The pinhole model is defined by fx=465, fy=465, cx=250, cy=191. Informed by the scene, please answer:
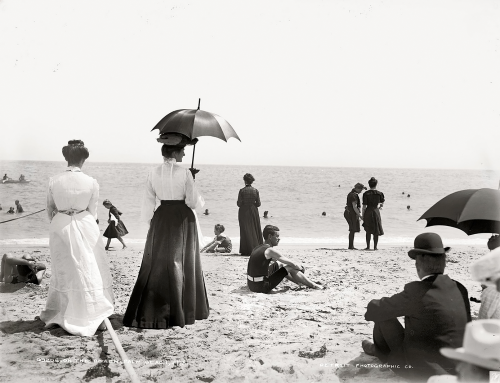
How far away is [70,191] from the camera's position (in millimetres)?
4641

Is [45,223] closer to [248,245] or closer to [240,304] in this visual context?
[248,245]

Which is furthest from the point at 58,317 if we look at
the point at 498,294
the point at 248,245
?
the point at 248,245

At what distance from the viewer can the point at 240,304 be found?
579cm

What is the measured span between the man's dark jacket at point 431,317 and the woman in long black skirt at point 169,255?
2312mm

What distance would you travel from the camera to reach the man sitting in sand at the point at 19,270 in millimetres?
6258

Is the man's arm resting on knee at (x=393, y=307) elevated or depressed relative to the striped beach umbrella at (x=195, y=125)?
depressed

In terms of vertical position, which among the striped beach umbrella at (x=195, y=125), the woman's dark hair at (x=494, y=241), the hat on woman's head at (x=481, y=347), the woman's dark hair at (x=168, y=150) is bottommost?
the hat on woman's head at (x=481, y=347)

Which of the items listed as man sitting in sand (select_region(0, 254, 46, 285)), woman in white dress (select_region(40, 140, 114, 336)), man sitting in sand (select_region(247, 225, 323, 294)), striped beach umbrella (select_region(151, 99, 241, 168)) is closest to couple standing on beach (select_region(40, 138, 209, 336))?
woman in white dress (select_region(40, 140, 114, 336))

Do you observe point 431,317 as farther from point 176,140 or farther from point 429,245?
point 176,140

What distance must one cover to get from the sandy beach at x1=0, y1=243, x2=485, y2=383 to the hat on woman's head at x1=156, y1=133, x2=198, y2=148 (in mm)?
1919

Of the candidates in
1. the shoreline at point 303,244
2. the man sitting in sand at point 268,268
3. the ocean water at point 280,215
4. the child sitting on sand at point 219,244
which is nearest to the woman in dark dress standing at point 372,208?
the shoreline at point 303,244

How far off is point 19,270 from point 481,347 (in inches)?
241

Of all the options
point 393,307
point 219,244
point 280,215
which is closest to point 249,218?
point 219,244

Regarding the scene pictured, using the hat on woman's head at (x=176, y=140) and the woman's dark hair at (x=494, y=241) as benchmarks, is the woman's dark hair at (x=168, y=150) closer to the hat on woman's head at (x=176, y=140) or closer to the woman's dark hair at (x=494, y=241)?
the hat on woman's head at (x=176, y=140)
